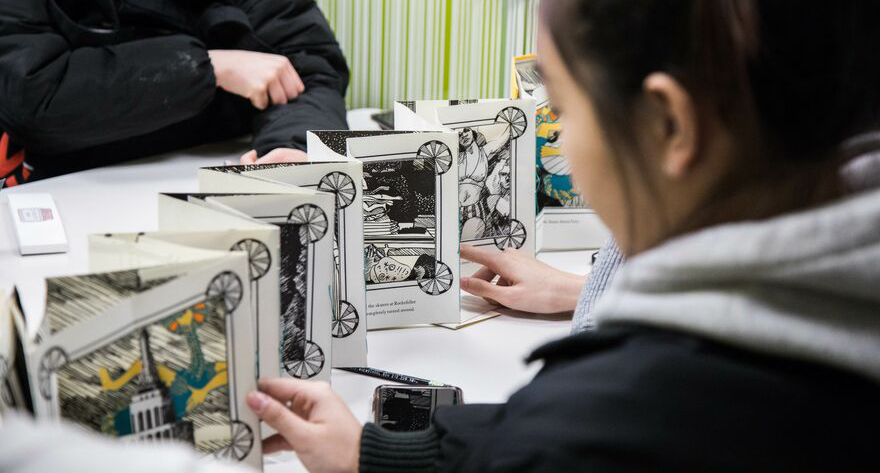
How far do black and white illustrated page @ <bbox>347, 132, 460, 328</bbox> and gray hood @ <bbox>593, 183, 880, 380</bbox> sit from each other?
0.52 metres

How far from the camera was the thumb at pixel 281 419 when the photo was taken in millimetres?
730

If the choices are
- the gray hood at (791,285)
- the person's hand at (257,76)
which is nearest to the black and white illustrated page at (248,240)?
the gray hood at (791,285)

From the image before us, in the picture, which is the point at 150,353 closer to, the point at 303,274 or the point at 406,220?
the point at 303,274

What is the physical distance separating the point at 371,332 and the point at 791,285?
0.61 meters

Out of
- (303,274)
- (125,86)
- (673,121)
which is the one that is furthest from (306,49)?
(673,121)

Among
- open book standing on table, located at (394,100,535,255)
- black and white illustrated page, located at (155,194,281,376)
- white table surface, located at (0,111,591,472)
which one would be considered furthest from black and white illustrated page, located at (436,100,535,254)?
black and white illustrated page, located at (155,194,281,376)

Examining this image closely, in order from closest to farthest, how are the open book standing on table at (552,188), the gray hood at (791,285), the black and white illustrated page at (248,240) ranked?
the gray hood at (791,285) < the black and white illustrated page at (248,240) < the open book standing on table at (552,188)

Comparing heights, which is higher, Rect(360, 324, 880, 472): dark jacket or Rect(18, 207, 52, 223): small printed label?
Rect(18, 207, 52, 223): small printed label

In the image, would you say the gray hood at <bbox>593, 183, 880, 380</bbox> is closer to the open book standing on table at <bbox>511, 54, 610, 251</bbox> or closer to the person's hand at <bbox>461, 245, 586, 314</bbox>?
the person's hand at <bbox>461, 245, 586, 314</bbox>

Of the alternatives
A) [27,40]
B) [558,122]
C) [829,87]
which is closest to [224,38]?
[27,40]

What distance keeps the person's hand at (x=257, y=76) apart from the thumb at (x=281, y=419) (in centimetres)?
112

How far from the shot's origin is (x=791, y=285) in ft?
1.67

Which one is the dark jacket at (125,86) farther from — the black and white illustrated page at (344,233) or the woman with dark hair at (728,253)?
the woman with dark hair at (728,253)

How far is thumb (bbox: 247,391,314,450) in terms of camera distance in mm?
730
